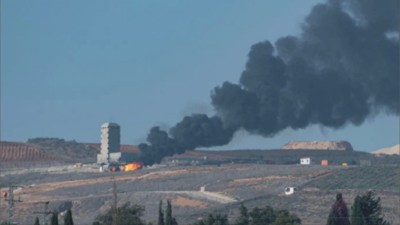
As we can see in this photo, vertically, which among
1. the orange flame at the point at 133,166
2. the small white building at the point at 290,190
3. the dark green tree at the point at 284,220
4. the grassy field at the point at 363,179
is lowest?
the dark green tree at the point at 284,220

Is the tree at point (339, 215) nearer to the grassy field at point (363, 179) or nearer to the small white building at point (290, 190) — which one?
the grassy field at point (363, 179)

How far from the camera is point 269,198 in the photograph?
488ft

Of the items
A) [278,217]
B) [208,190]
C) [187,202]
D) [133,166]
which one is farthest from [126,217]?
[133,166]

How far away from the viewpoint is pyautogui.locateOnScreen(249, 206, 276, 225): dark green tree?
112 metres

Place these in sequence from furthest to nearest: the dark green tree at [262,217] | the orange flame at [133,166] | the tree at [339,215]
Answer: the orange flame at [133,166], the dark green tree at [262,217], the tree at [339,215]

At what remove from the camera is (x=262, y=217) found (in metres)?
113

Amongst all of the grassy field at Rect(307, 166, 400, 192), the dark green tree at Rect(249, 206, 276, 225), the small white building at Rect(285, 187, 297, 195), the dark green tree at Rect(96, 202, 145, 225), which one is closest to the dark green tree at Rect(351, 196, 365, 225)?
the dark green tree at Rect(249, 206, 276, 225)

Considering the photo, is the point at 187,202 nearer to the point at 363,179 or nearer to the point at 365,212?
the point at 363,179

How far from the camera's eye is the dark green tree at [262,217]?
112 m

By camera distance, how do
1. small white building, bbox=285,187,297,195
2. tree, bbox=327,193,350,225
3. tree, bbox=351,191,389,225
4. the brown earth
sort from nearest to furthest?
tree, bbox=351,191,389,225
tree, bbox=327,193,350,225
the brown earth
small white building, bbox=285,187,297,195

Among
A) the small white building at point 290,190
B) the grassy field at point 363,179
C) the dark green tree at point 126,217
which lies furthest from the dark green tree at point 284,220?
the grassy field at point 363,179

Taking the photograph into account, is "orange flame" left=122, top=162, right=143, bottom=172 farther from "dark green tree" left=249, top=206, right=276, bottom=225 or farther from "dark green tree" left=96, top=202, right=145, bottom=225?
"dark green tree" left=249, top=206, right=276, bottom=225

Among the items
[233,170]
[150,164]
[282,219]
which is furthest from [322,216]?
[150,164]

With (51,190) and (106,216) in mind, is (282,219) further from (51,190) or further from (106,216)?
(51,190)
